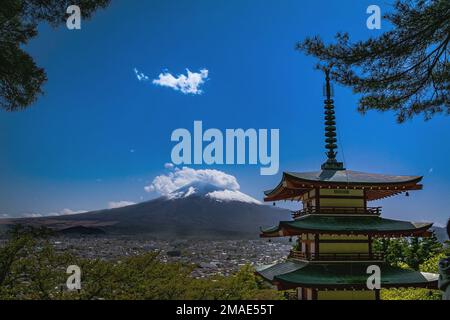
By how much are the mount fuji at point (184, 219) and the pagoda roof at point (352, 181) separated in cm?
4045

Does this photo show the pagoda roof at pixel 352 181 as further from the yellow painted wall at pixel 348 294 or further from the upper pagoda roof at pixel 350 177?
the yellow painted wall at pixel 348 294

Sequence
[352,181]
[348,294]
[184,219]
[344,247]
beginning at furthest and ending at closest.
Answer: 1. [184,219]
2. [344,247]
3. [352,181]
4. [348,294]

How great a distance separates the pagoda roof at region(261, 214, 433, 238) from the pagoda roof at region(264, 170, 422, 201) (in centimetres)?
98

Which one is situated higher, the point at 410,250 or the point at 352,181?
the point at 352,181

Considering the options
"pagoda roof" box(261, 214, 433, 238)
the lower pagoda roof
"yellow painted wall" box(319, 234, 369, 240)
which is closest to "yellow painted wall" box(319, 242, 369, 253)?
"yellow painted wall" box(319, 234, 369, 240)

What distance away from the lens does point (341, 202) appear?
484 inches

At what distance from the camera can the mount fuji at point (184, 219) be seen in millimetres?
51344

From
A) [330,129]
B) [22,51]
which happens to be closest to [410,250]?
[330,129]

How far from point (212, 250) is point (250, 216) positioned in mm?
8258

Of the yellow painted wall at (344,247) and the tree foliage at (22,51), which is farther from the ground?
the tree foliage at (22,51)

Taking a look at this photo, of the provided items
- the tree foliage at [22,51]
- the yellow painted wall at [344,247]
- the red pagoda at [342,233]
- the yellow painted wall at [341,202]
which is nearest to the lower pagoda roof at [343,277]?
the red pagoda at [342,233]

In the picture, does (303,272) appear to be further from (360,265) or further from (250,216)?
(250,216)

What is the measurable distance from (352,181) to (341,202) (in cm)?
83

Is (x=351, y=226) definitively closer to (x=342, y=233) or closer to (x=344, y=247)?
(x=342, y=233)
